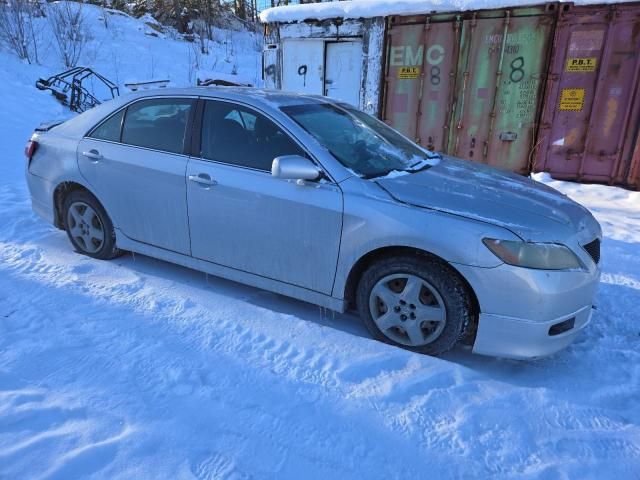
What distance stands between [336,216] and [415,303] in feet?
2.37

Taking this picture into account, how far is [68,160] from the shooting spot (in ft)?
13.1

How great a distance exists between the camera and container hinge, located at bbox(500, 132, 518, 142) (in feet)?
24.2

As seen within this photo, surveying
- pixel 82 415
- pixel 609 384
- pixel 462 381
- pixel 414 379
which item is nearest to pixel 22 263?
pixel 82 415

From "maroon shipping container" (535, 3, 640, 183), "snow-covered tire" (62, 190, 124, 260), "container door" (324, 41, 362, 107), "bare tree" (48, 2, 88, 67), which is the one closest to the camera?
"snow-covered tire" (62, 190, 124, 260)

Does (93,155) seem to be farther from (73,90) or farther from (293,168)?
(73,90)

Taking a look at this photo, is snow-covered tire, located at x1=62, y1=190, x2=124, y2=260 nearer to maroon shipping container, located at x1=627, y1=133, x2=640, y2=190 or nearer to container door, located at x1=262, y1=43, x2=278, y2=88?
container door, located at x1=262, y1=43, x2=278, y2=88

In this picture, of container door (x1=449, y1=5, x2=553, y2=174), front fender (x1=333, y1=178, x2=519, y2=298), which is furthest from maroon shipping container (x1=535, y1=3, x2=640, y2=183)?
front fender (x1=333, y1=178, x2=519, y2=298)

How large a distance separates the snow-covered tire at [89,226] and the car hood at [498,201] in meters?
2.50

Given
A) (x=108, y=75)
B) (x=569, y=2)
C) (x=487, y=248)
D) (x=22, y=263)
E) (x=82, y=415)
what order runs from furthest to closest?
1. (x=108, y=75)
2. (x=569, y=2)
3. (x=22, y=263)
4. (x=487, y=248)
5. (x=82, y=415)

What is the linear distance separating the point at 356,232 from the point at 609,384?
172cm

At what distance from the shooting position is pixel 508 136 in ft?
24.3

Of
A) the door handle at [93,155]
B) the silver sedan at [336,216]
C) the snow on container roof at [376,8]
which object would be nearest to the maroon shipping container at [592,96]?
the snow on container roof at [376,8]

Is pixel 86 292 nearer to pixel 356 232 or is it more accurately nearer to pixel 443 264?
pixel 356 232

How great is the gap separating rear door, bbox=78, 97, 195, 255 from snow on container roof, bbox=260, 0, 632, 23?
5275 mm
